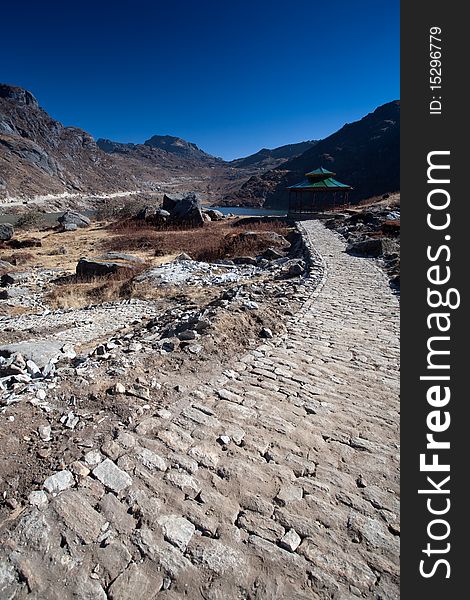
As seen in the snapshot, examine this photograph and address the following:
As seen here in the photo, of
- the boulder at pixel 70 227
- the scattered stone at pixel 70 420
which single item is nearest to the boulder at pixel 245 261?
the scattered stone at pixel 70 420

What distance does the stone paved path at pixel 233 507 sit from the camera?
2.01m

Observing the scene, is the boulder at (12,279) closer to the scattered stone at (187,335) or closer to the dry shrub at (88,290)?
the dry shrub at (88,290)

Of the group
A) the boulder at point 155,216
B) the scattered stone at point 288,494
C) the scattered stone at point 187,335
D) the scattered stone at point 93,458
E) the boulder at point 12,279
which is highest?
the boulder at point 155,216

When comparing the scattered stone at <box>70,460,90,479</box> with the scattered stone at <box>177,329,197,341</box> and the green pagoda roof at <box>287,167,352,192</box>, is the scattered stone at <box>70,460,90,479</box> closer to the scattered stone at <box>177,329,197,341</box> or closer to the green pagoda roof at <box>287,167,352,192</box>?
the scattered stone at <box>177,329,197,341</box>

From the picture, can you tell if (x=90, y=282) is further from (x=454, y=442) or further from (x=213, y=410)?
(x=454, y=442)

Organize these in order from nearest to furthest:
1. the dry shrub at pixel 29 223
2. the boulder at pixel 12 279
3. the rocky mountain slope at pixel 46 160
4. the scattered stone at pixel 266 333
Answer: the scattered stone at pixel 266 333 < the boulder at pixel 12 279 < the dry shrub at pixel 29 223 < the rocky mountain slope at pixel 46 160

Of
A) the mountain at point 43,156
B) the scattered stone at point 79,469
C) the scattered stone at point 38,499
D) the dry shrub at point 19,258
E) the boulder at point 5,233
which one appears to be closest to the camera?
the scattered stone at point 38,499

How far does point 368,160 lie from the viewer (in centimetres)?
8938

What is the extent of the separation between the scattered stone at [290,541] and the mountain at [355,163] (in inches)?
3017

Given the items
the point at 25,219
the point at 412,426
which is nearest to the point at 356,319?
the point at 412,426

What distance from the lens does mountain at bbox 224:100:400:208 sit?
267 ft

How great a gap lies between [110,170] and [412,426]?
14974 cm

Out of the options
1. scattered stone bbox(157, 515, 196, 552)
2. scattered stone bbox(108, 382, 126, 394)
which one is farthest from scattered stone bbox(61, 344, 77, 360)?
scattered stone bbox(157, 515, 196, 552)

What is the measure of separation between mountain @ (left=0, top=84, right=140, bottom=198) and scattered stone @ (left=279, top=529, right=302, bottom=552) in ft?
273
